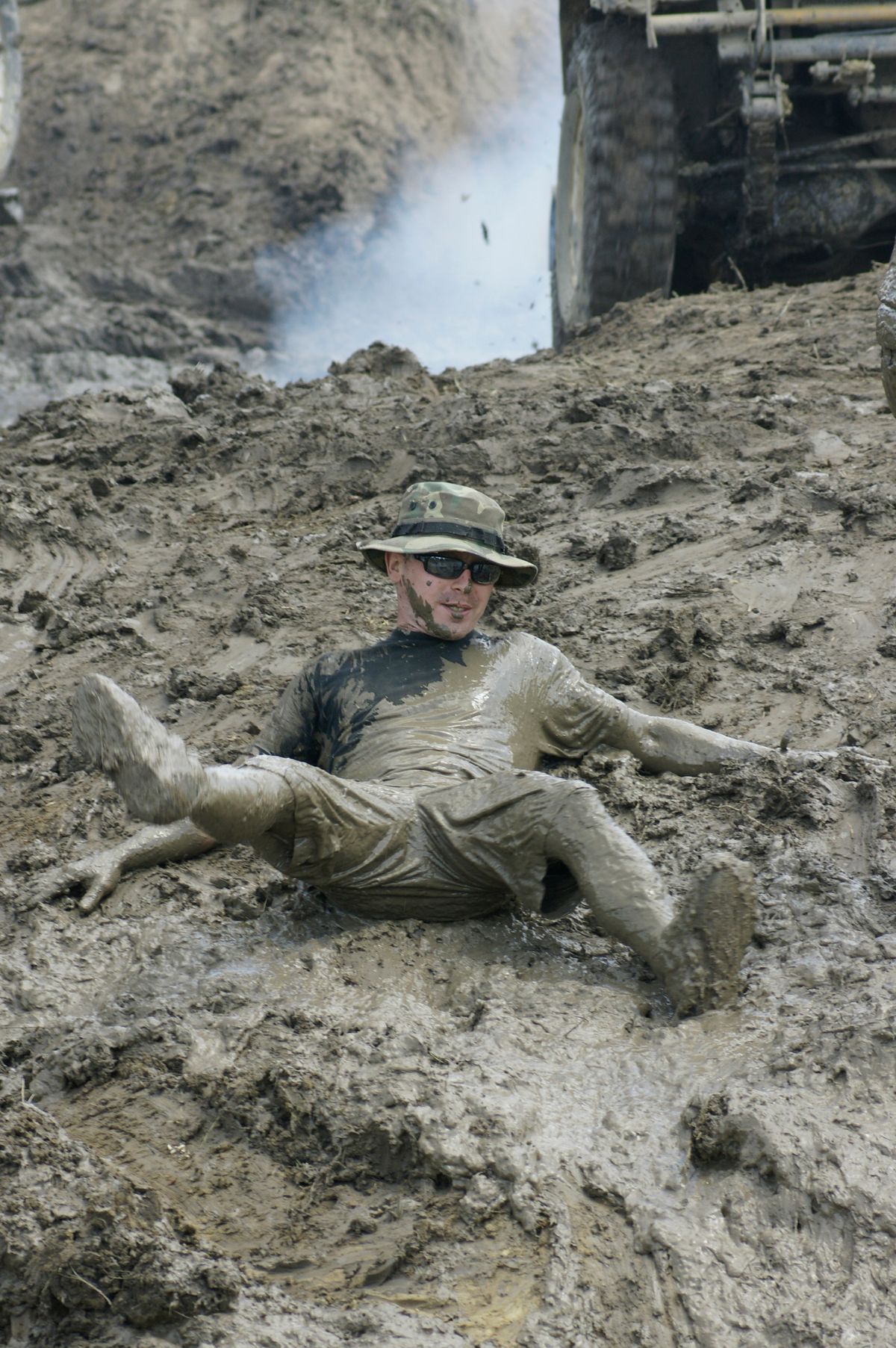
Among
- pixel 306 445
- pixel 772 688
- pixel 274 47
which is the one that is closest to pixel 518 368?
pixel 306 445

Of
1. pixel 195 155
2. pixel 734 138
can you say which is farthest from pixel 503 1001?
pixel 195 155

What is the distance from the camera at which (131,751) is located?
305 centimetres

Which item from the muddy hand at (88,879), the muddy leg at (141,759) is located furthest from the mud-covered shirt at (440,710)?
the muddy leg at (141,759)

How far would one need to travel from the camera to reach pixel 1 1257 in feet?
8.33

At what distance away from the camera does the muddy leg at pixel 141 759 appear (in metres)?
3.05

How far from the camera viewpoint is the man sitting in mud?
10.3ft

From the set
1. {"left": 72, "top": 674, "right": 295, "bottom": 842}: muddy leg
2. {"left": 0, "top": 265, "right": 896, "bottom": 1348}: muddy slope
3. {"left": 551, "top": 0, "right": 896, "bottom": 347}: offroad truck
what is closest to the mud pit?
{"left": 0, "top": 265, "right": 896, "bottom": 1348}: muddy slope

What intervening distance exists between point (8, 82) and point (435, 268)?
513 cm

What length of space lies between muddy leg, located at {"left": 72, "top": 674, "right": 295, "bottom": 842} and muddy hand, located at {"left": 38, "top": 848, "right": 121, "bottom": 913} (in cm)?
84

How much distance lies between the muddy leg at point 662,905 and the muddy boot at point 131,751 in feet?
2.84

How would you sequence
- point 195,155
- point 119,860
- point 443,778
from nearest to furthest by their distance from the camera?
point 443,778 → point 119,860 → point 195,155

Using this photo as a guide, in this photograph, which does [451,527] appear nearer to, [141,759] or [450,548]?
[450,548]

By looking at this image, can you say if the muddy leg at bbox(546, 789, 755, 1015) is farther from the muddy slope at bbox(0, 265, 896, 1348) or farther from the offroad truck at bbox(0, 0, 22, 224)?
A: the offroad truck at bbox(0, 0, 22, 224)

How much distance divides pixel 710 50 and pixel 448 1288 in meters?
7.18
